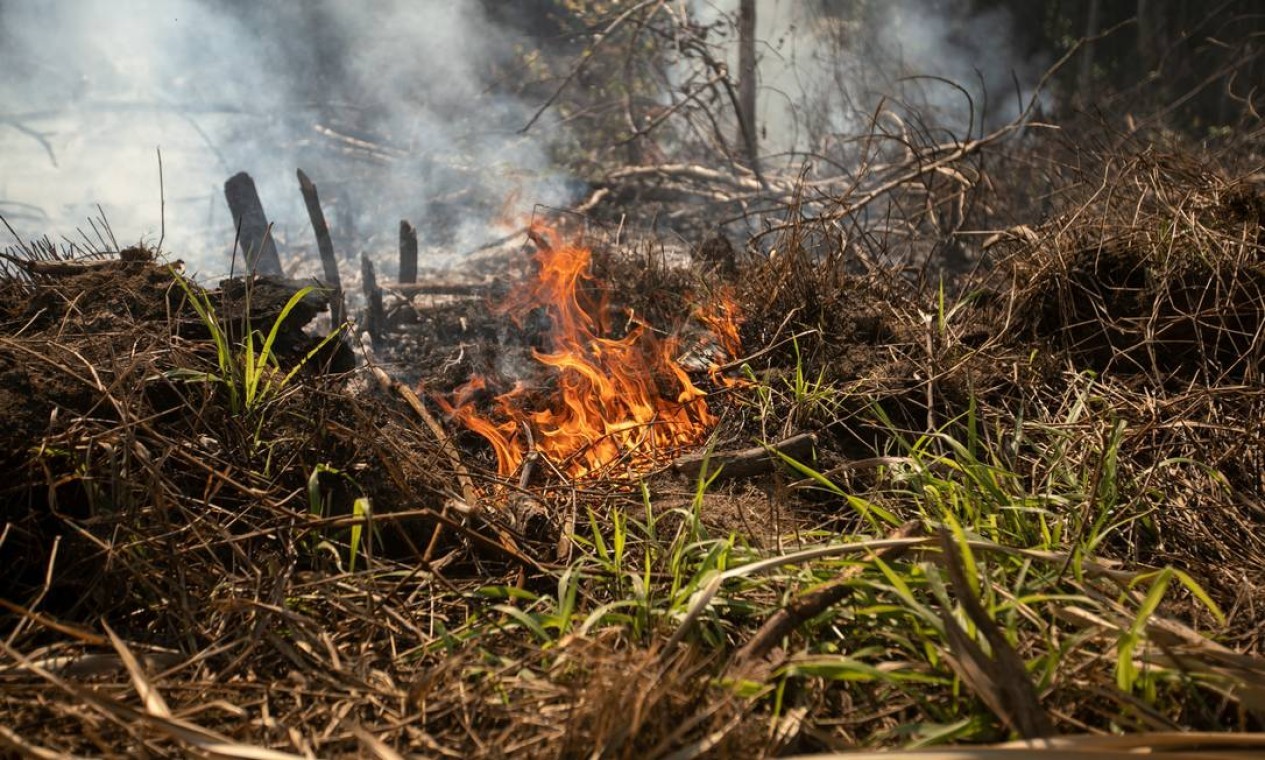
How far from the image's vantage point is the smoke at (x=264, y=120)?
9.06 m

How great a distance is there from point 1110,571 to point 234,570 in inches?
91.2

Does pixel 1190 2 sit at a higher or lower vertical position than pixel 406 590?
higher

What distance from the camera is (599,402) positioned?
12.6 feet

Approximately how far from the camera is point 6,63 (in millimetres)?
10664

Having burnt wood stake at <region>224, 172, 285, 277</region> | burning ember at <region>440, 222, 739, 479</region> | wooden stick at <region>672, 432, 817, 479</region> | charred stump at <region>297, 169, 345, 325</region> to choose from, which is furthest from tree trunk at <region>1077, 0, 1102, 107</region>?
burnt wood stake at <region>224, 172, 285, 277</region>

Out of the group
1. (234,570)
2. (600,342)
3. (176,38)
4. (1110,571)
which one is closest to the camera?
(1110,571)

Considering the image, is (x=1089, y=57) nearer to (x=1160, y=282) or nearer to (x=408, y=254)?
(x=1160, y=282)

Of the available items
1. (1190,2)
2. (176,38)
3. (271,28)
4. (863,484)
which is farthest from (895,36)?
(863,484)

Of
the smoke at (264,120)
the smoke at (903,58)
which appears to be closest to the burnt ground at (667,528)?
the smoke at (264,120)

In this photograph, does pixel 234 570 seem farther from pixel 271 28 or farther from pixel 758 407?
pixel 271 28

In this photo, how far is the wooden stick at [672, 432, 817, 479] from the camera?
3088 mm

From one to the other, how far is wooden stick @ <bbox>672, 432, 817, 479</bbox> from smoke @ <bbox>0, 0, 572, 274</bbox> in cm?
538

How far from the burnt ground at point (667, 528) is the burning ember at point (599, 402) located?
0.51 feet

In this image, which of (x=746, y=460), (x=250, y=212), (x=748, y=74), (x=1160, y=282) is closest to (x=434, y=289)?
(x=250, y=212)
